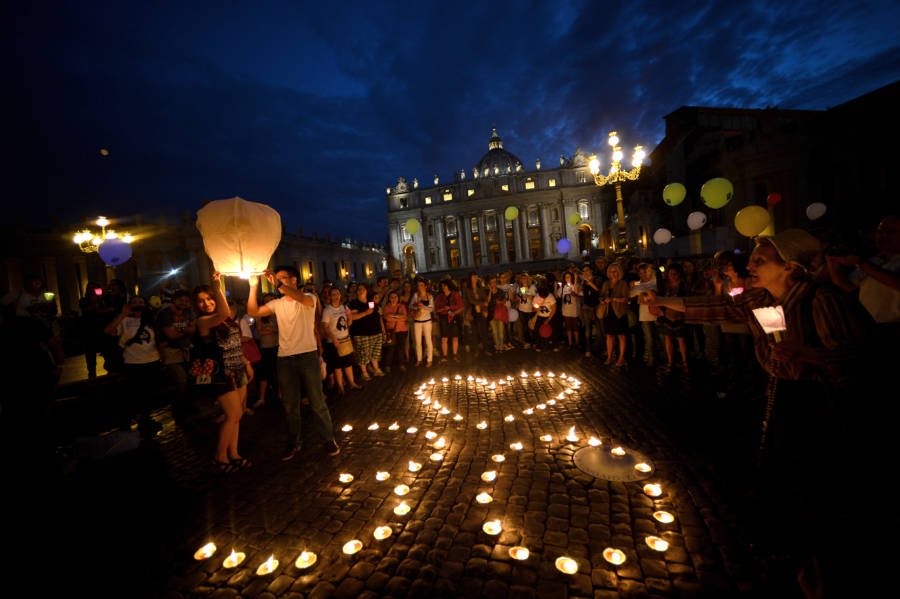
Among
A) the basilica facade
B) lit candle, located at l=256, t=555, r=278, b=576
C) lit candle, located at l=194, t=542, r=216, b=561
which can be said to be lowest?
lit candle, located at l=256, t=555, r=278, b=576

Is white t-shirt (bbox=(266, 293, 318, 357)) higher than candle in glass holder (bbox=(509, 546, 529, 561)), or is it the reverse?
white t-shirt (bbox=(266, 293, 318, 357))

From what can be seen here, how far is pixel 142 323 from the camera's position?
581 cm

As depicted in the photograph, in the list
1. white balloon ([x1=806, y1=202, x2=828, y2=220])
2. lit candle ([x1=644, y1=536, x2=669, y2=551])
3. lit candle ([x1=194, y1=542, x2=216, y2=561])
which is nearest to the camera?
lit candle ([x1=644, y1=536, x2=669, y2=551])

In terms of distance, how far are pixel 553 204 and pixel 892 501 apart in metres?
68.7

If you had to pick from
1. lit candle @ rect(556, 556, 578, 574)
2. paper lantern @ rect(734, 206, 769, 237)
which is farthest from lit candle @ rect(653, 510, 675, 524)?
paper lantern @ rect(734, 206, 769, 237)

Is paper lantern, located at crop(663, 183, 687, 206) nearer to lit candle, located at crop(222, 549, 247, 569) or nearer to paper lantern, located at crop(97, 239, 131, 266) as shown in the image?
lit candle, located at crop(222, 549, 247, 569)

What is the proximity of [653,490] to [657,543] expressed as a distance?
757 mm

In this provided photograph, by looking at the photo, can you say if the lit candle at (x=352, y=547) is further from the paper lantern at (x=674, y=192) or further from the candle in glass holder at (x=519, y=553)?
the paper lantern at (x=674, y=192)

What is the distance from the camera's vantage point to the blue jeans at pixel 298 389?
465 cm

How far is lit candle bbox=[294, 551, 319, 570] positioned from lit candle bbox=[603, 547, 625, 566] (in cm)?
228

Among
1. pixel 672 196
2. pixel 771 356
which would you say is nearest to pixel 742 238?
pixel 672 196

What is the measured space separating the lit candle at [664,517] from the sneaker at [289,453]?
13.8 ft

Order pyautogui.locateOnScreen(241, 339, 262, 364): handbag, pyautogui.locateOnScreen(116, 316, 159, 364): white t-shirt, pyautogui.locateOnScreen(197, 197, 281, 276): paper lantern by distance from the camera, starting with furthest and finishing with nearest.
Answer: pyautogui.locateOnScreen(241, 339, 262, 364): handbag < pyautogui.locateOnScreen(116, 316, 159, 364): white t-shirt < pyautogui.locateOnScreen(197, 197, 281, 276): paper lantern

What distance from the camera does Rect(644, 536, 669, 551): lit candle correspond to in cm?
273
